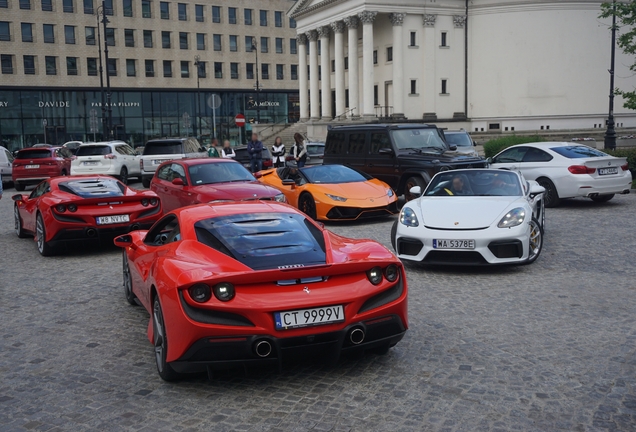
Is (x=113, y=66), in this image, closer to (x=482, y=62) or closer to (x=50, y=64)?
(x=50, y=64)

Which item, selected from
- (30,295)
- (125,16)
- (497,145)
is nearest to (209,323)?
(30,295)

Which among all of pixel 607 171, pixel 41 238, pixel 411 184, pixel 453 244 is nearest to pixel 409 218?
pixel 453 244

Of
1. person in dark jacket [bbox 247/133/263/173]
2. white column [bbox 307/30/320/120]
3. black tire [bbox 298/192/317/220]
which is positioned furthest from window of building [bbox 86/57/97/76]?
black tire [bbox 298/192/317/220]

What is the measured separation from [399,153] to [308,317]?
Result: 44.4 feet

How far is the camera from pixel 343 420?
4.68m

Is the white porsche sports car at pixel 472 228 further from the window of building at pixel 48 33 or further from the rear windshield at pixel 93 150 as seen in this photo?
the window of building at pixel 48 33

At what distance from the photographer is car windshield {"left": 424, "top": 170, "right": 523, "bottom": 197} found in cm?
1100

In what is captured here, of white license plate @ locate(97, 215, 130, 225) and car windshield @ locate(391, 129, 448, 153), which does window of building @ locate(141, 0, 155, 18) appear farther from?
white license plate @ locate(97, 215, 130, 225)

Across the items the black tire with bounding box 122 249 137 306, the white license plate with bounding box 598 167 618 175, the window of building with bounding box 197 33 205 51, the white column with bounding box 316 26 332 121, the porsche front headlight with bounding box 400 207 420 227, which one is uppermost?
the window of building with bounding box 197 33 205 51

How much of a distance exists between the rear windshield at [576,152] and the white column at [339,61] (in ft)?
163

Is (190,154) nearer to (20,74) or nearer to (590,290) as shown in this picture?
(590,290)

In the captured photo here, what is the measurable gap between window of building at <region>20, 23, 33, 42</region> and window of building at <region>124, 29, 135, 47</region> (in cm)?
899

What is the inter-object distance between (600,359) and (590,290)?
9.14 feet

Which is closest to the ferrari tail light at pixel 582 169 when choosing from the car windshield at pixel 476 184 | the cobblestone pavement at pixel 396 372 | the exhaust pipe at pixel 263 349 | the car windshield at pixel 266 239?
the car windshield at pixel 476 184
